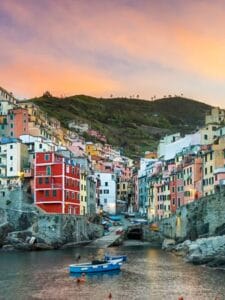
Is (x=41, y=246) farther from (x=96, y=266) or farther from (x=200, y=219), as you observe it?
(x=96, y=266)

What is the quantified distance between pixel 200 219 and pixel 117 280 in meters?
30.8

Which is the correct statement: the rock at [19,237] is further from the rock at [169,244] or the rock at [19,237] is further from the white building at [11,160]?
the rock at [169,244]

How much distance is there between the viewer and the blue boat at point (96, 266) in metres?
66.3

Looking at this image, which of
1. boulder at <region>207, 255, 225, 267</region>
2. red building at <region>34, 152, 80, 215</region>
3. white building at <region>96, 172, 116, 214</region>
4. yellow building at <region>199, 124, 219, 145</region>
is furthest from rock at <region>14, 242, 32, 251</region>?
white building at <region>96, 172, 116, 214</region>

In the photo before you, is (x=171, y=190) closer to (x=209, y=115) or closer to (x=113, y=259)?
(x=209, y=115)

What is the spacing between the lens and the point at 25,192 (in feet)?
353

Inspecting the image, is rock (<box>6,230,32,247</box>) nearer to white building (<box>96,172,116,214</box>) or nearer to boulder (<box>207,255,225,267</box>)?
boulder (<box>207,255,225,267</box>)

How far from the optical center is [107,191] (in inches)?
6048

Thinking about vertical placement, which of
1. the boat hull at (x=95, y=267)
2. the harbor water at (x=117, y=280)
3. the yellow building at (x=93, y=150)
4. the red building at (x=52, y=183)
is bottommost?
the harbor water at (x=117, y=280)

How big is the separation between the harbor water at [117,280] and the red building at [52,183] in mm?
22861

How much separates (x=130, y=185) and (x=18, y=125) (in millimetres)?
48216

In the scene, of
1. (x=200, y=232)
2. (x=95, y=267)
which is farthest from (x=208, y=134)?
(x=95, y=267)

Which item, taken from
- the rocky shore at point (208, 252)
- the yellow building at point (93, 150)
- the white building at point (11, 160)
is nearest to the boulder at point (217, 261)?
the rocky shore at point (208, 252)

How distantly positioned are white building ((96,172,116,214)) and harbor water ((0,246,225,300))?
2653 inches
